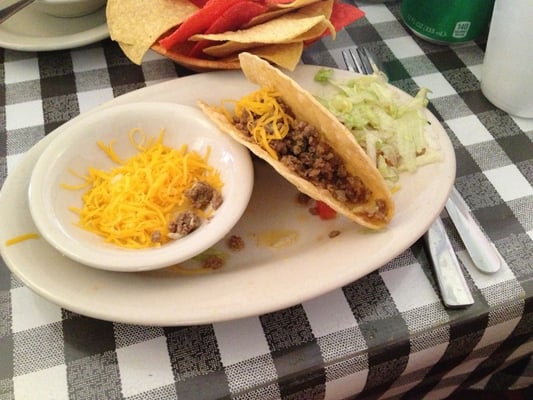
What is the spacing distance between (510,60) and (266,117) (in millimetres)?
568

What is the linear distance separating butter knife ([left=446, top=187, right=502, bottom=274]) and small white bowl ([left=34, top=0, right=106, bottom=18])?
39.1 inches

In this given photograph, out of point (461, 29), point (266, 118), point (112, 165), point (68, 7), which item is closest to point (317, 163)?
point (266, 118)

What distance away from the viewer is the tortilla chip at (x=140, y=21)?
114 cm

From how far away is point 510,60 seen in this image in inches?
45.7

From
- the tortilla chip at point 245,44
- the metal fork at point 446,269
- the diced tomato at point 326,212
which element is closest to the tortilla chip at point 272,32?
the tortilla chip at point 245,44

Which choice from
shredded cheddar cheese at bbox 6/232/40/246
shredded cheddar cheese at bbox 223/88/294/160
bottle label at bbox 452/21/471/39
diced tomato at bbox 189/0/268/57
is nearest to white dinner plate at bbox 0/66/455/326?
shredded cheddar cheese at bbox 6/232/40/246

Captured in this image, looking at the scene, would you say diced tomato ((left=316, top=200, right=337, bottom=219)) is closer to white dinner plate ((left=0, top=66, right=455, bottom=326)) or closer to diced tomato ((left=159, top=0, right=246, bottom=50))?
white dinner plate ((left=0, top=66, right=455, bottom=326))

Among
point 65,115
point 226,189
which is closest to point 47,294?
point 226,189

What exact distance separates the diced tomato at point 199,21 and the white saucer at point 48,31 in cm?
30

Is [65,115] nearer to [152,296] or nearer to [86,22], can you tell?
[86,22]

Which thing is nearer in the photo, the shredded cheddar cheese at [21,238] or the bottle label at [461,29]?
the shredded cheddar cheese at [21,238]

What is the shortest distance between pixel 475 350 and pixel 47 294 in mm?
712

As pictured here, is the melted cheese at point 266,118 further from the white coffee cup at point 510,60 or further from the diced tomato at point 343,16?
the white coffee cup at point 510,60

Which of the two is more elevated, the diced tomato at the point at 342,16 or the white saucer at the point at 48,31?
the diced tomato at the point at 342,16
